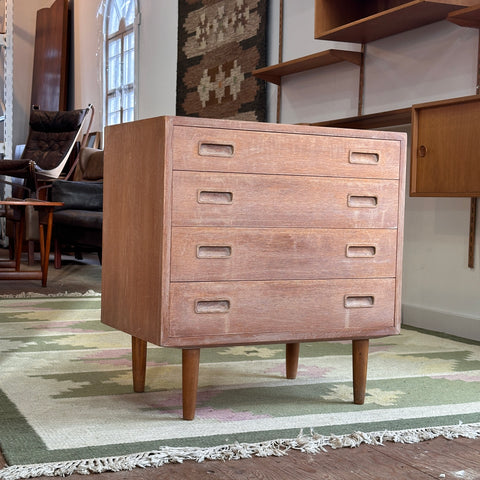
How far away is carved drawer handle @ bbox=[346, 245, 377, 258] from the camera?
186 centimetres

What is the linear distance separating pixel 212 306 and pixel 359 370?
46 centimetres

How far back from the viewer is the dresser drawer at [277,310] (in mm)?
1672

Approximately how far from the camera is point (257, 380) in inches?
84.7

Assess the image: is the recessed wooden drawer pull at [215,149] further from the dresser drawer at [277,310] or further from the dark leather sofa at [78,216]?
the dark leather sofa at [78,216]

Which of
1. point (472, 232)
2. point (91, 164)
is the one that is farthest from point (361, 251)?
point (91, 164)

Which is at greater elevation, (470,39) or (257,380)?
(470,39)

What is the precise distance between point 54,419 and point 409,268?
217cm

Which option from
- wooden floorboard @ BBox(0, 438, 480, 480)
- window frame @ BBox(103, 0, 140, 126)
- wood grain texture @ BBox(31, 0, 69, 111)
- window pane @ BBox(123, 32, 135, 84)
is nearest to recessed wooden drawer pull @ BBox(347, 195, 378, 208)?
wooden floorboard @ BBox(0, 438, 480, 480)

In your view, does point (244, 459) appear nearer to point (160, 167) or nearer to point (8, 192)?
point (160, 167)

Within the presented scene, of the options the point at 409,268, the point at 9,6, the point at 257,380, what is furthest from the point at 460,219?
the point at 9,6

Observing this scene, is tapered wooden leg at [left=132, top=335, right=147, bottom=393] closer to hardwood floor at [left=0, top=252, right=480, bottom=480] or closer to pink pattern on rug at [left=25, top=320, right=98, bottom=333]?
hardwood floor at [left=0, top=252, right=480, bottom=480]

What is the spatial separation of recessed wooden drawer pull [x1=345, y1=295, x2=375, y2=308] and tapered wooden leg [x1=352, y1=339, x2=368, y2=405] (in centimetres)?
10

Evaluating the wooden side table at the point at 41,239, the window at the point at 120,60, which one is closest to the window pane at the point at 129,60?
the window at the point at 120,60

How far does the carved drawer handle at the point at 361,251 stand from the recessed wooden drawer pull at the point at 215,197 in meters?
0.35
